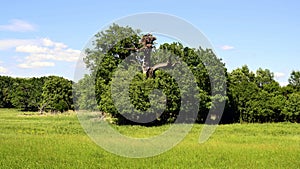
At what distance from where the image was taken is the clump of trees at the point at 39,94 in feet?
234

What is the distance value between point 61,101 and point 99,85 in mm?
32316

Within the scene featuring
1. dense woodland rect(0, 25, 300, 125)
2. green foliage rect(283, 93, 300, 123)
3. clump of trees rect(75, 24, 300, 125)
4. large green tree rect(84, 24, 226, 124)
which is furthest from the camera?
green foliage rect(283, 93, 300, 123)

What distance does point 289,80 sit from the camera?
75000 mm

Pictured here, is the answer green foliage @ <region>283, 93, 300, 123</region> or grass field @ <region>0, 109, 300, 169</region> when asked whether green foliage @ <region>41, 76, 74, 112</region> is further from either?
grass field @ <region>0, 109, 300, 169</region>

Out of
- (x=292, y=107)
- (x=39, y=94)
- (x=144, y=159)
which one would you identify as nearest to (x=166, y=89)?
(x=292, y=107)

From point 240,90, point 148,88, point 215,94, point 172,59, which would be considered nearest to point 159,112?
point 148,88

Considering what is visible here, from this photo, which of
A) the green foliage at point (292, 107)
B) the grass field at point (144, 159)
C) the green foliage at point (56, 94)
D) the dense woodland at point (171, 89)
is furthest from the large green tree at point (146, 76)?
the green foliage at point (56, 94)

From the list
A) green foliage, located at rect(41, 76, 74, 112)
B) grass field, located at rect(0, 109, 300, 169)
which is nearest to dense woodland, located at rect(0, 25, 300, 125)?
grass field, located at rect(0, 109, 300, 169)

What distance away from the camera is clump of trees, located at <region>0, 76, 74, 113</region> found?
71.2 metres

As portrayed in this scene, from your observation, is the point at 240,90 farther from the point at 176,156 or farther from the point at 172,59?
the point at 176,156

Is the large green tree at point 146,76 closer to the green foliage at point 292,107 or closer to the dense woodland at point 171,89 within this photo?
the dense woodland at point 171,89

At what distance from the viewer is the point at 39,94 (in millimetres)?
81125

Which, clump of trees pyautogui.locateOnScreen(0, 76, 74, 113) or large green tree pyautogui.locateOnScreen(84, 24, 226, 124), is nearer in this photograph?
large green tree pyautogui.locateOnScreen(84, 24, 226, 124)

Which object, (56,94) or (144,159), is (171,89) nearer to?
(144,159)
